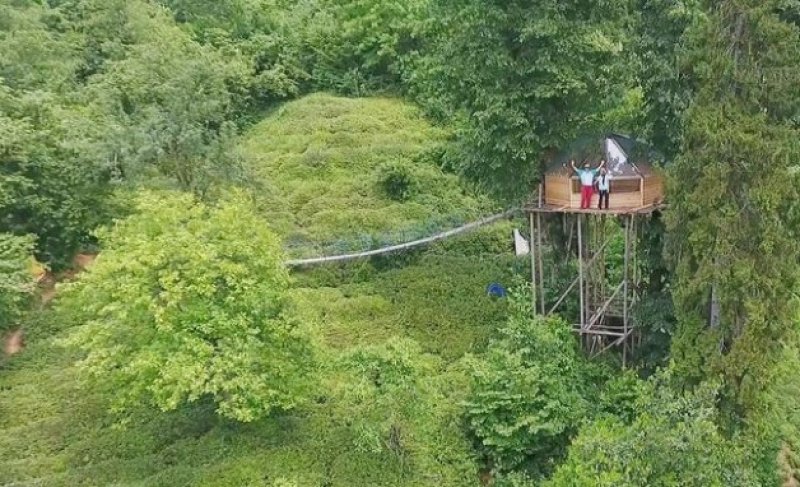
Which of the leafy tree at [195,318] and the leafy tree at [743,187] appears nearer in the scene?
the leafy tree at [743,187]

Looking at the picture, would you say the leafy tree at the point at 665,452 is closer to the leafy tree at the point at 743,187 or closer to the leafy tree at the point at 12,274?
the leafy tree at the point at 743,187

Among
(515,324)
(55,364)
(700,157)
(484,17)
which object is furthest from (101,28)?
(700,157)

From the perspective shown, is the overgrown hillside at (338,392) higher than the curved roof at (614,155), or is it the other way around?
the curved roof at (614,155)

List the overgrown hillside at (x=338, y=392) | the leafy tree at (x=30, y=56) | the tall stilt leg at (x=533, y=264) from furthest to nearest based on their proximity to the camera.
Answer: the leafy tree at (x=30, y=56), the tall stilt leg at (x=533, y=264), the overgrown hillside at (x=338, y=392)

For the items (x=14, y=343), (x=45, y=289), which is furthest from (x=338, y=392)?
(x=45, y=289)

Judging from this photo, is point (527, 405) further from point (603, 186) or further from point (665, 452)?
point (603, 186)

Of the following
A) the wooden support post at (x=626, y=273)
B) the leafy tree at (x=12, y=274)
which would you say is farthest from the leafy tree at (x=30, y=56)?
the wooden support post at (x=626, y=273)

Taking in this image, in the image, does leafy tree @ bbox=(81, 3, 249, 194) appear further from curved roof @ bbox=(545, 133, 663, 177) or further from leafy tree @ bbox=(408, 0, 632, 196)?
curved roof @ bbox=(545, 133, 663, 177)

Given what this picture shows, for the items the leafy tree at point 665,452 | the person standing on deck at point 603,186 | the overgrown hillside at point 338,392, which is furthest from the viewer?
the person standing on deck at point 603,186
